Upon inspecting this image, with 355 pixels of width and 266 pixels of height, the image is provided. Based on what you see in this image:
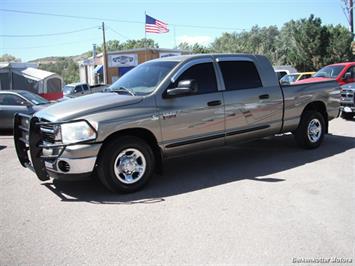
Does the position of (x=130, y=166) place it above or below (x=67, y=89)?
below

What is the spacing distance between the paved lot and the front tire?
18cm

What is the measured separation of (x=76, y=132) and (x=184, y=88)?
1.65m

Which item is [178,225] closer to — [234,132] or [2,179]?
[234,132]

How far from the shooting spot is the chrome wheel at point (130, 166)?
17.9 ft

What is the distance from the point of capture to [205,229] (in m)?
4.23

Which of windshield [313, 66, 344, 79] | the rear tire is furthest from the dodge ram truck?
windshield [313, 66, 344, 79]

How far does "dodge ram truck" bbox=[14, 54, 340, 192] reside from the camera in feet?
17.1

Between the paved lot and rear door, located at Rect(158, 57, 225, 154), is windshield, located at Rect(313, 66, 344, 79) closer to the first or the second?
the paved lot

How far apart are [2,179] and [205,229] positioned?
416cm

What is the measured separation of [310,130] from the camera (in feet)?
26.0

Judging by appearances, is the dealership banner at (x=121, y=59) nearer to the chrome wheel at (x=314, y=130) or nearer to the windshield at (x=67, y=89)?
the windshield at (x=67, y=89)

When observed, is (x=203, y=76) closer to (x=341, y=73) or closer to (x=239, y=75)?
(x=239, y=75)

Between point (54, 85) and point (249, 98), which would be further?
point (54, 85)

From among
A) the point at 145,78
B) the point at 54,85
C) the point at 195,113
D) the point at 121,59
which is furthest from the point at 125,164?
the point at 121,59
